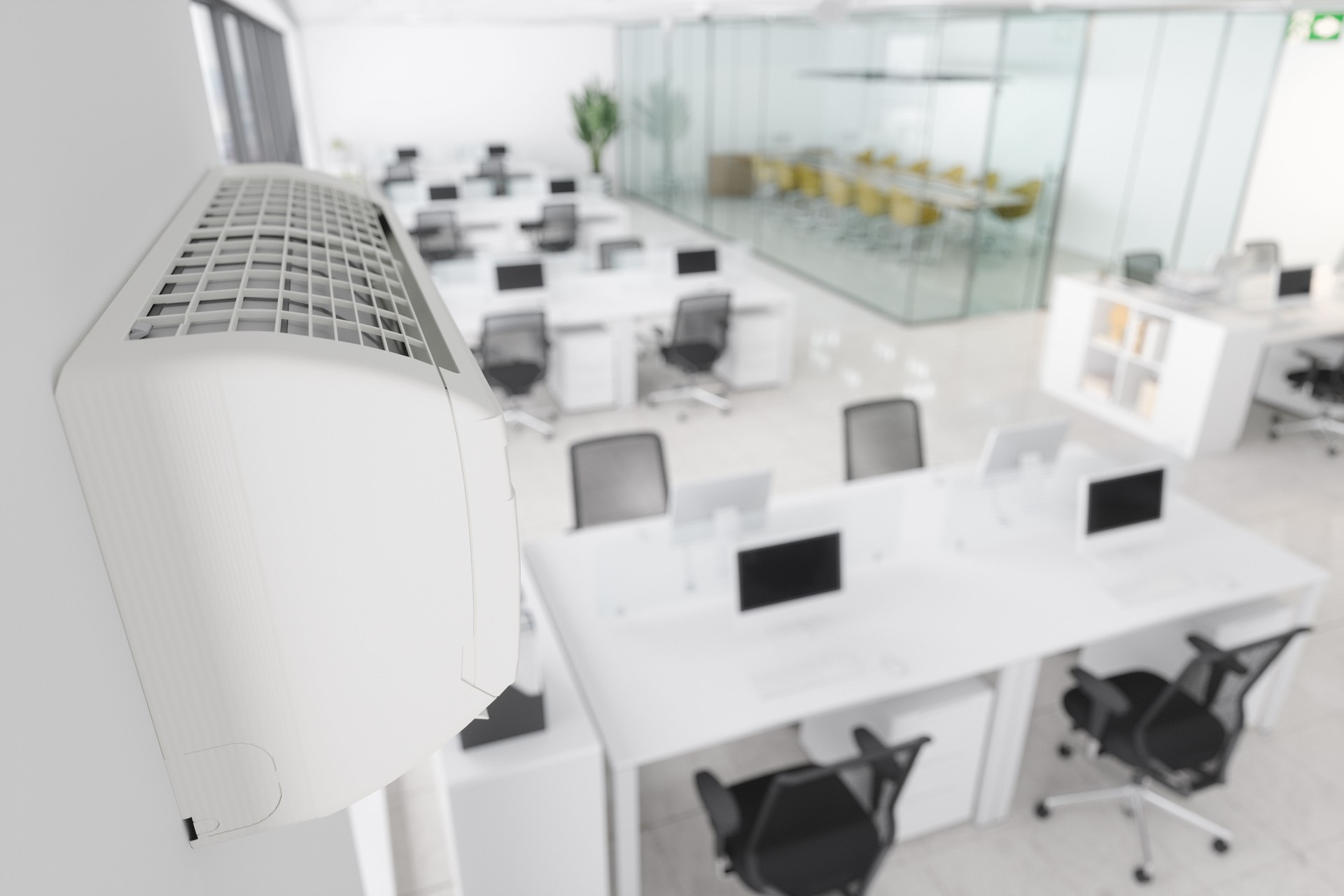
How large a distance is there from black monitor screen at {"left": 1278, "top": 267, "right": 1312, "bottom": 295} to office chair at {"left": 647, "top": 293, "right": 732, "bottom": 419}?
409 centimetres

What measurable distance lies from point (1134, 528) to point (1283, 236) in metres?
7.15

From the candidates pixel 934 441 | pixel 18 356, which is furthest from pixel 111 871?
pixel 934 441

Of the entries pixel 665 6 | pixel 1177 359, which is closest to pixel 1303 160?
pixel 1177 359

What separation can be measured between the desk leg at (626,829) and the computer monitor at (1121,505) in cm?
205

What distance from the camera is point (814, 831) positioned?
Result: 2.62 metres

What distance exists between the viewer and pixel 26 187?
59cm

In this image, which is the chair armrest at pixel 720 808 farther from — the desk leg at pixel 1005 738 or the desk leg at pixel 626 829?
the desk leg at pixel 1005 738

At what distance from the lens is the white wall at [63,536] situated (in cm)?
51

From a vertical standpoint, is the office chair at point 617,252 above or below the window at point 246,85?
below

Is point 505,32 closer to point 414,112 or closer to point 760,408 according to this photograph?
point 414,112

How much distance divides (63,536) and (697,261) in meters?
6.89

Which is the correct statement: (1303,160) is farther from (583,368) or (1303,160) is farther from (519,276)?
(519,276)

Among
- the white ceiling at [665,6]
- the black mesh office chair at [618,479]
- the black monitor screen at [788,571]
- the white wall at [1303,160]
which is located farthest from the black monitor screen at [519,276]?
the white wall at [1303,160]

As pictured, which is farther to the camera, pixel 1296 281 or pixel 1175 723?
pixel 1296 281
